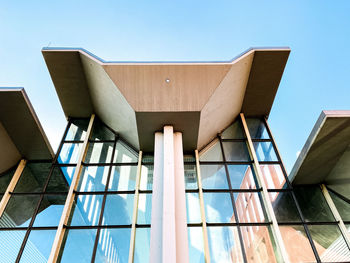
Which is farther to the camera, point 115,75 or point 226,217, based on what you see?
point 115,75

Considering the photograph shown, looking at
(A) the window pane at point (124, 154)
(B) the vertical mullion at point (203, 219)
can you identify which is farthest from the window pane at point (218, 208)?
(A) the window pane at point (124, 154)

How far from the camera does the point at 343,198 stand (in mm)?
9547

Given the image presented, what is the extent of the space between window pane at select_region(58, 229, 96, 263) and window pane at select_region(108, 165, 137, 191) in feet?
5.77

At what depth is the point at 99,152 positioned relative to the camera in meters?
10.9

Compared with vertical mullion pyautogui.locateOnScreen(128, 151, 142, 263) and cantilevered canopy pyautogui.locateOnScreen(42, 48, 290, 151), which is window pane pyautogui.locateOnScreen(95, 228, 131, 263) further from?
cantilevered canopy pyautogui.locateOnScreen(42, 48, 290, 151)

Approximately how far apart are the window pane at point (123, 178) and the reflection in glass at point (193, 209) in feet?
6.83

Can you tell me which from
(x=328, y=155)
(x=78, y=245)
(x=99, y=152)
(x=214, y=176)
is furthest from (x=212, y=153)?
(x=78, y=245)

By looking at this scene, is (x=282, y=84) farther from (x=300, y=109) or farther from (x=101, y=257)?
(x=101, y=257)

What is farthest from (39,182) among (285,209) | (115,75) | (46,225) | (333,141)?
(333,141)

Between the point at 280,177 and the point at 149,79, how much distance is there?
20.1 feet

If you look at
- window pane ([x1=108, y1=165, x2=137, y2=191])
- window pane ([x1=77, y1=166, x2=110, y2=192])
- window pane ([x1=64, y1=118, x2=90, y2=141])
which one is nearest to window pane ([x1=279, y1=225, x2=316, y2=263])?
window pane ([x1=108, y1=165, x2=137, y2=191])

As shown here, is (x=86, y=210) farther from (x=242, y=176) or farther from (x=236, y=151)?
(x=236, y=151)

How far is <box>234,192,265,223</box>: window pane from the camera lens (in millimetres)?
8852

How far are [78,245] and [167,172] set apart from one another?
3482 millimetres
